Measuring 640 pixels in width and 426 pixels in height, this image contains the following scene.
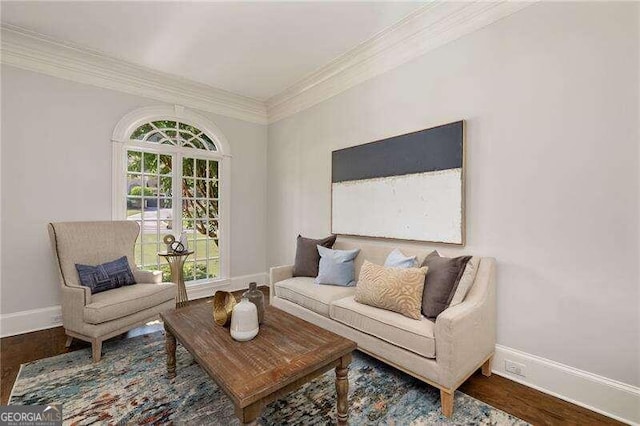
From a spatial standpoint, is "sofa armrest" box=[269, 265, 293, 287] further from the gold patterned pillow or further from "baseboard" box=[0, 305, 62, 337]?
"baseboard" box=[0, 305, 62, 337]

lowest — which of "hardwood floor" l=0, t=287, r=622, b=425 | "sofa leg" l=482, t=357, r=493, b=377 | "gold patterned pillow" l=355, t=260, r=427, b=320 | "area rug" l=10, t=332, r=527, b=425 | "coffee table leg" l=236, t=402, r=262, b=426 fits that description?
"hardwood floor" l=0, t=287, r=622, b=425

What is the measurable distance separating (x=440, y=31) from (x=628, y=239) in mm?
2052

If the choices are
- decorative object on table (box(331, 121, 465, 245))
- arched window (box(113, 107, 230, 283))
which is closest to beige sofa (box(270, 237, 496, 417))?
decorative object on table (box(331, 121, 465, 245))

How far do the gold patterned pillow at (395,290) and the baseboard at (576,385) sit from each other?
0.77m

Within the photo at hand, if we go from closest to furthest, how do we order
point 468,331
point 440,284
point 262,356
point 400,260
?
point 262,356 < point 468,331 < point 440,284 < point 400,260

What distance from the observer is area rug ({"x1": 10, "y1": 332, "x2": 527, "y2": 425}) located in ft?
5.49

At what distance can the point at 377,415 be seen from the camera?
1699mm

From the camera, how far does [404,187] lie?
2764mm

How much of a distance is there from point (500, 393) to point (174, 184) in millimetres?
4047

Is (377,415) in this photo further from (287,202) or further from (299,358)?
(287,202)

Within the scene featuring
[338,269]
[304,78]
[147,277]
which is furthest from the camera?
[304,78]

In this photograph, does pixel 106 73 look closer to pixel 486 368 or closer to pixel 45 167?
pixel 45 167
